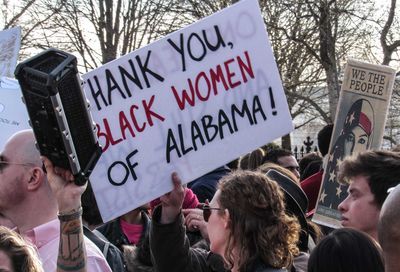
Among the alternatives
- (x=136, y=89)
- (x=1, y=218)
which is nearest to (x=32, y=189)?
(x=1, y=218)

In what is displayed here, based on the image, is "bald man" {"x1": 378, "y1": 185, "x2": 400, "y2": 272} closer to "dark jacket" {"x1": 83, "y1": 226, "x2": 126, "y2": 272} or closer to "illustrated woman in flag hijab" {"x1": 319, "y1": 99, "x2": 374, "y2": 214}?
"dark jacket" {"x1": 83, "y1": 226, "x2": 126, "y2": 272}

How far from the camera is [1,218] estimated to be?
3.38 m

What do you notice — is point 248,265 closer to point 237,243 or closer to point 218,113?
point 237,243

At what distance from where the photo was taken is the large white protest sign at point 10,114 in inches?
177

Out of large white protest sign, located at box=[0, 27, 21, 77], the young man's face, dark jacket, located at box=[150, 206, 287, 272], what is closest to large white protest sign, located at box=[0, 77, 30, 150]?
large white protest sign, located at box=[0, 27, 21, 77]

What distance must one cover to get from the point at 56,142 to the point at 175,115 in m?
1.25

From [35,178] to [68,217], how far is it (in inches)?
30.1

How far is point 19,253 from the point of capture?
2.61m

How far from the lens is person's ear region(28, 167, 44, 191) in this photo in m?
3.19

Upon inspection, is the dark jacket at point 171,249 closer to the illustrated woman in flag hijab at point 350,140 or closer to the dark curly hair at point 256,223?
the dark curly hair at point 256,223

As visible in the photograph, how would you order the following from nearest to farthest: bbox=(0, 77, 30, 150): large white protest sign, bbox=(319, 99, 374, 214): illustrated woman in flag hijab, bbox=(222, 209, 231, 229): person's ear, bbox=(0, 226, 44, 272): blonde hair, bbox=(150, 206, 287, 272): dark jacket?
1. bbox=(0, 226, 44, 272): blonde hair
2. bbox=(222, 209, 231, 229): person's ear
3. bbox=(150, 206, 287, 272): dark jacket
4. bbox=(0, 77, 30, 150): large white protest sign
5. bbox=(319, 99, 374, 214): illustrated woman in flag hijab

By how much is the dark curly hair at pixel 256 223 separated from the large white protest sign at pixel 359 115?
5.31 feet

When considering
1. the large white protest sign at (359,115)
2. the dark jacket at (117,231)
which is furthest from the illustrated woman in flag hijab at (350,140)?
the dark jacket at (117,231)

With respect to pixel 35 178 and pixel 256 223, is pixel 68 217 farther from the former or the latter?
pixel 256 223
